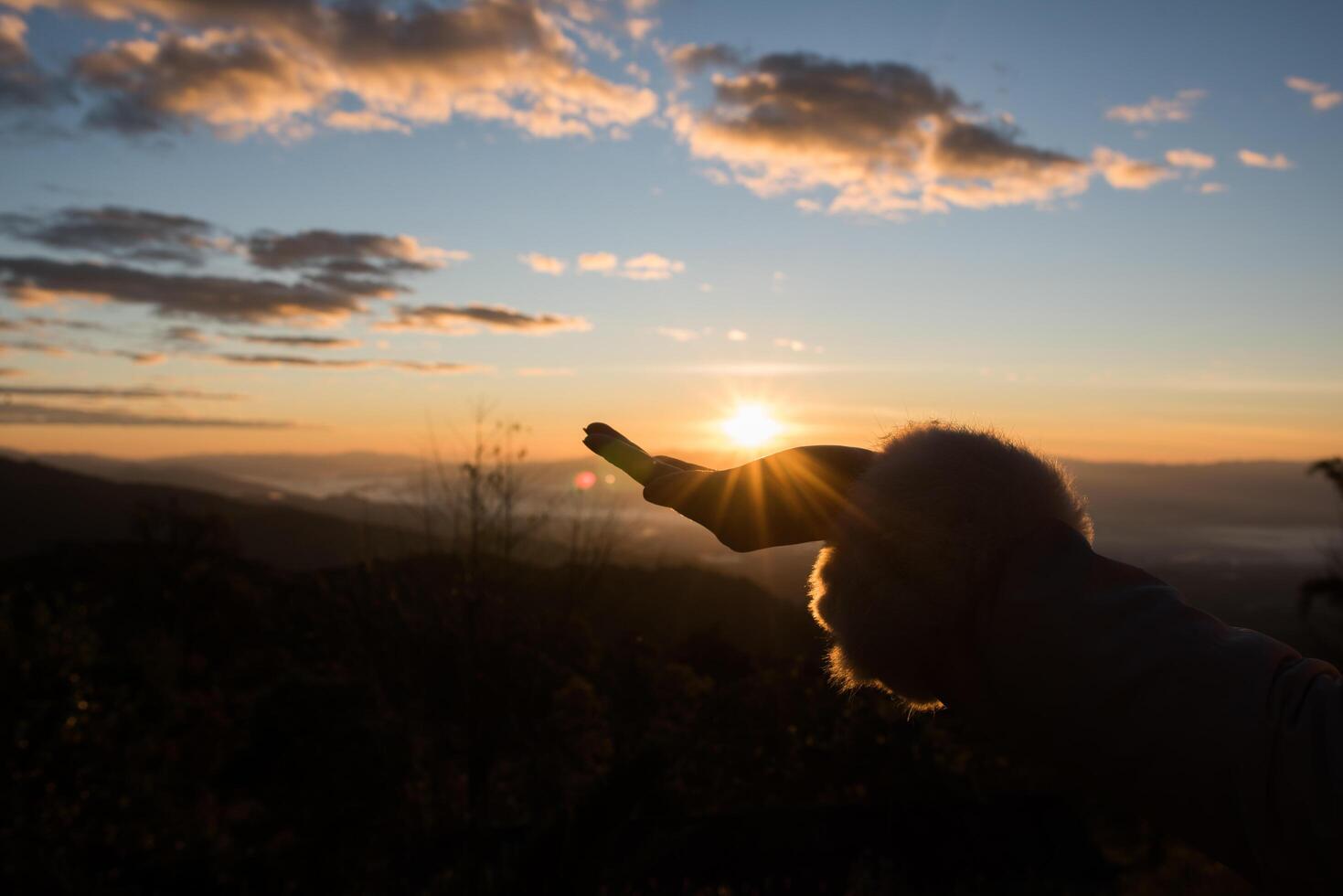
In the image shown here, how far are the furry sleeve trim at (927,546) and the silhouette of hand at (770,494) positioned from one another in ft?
0.08

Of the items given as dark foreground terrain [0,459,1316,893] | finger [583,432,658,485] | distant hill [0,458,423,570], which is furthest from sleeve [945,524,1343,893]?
distant hill [0,458,423,570]

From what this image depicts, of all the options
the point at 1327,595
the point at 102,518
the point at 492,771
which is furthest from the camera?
the point at 102,518

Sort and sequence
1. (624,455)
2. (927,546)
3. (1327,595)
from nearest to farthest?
(927,546), (624,455), (1327,595)

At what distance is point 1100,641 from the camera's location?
28.3 inches

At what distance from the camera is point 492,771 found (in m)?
7.78

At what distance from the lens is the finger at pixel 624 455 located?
3.13 feet

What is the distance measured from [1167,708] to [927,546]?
0.24 meters

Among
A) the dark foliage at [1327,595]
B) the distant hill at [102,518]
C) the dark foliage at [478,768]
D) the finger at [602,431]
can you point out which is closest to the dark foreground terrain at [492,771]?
the dark foliage at [478,768]

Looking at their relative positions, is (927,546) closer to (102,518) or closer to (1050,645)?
(1050,645)

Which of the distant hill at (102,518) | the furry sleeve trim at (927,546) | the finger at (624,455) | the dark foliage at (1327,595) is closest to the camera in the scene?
the furry sleeve trim at (927,546)

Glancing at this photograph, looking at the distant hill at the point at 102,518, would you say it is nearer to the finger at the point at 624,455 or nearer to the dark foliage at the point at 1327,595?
the dark foliage at the point at 1327,595

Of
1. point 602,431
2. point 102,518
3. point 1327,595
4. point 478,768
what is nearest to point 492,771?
point 478,768

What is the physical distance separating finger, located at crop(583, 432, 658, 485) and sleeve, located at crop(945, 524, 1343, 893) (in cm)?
38

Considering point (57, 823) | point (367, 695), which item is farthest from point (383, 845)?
point (57, 823)
